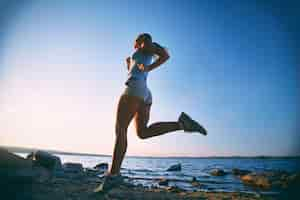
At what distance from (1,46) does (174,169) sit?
24.6 m

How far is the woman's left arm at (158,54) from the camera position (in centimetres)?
297

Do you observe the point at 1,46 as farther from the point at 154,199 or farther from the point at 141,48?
the point at 154,199

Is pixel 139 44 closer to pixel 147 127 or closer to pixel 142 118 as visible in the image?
pixel 142 118

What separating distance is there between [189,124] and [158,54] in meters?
0.95

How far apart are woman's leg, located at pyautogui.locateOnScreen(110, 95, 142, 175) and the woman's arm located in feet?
1.45

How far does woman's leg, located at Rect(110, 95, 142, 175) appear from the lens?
2.77 m

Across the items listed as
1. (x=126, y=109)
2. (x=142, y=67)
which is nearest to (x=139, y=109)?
(x=126, y=109)

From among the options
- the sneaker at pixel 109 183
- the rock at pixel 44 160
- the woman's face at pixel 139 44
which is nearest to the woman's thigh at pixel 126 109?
the sneaker at pixel 109 183

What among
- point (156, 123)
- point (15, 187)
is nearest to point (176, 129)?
point (156, 123)

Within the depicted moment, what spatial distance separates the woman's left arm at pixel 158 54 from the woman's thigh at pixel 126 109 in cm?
43

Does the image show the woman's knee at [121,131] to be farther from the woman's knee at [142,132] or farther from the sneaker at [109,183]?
the sneaker at [109,183]

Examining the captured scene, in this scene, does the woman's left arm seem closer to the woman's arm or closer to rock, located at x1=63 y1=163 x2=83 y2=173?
the woman's arm

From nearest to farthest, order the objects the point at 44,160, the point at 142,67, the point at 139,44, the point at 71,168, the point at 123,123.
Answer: the point at 123,123
the point at 142,67
the point at 139,44
the point at 44,160
the point at 71,168

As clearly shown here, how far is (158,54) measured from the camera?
3041 millimetres
